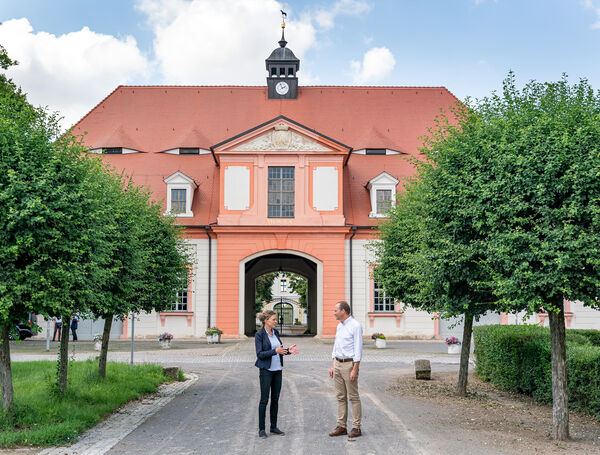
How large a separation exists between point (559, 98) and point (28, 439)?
9.32 m

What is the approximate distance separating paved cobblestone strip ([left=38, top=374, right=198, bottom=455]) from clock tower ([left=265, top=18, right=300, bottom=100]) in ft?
84.2

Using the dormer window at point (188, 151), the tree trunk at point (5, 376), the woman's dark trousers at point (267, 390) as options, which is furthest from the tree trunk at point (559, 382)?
the dormer window at point (188, 151)

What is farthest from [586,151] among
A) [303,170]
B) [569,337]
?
[303,170]

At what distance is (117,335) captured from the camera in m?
31.8

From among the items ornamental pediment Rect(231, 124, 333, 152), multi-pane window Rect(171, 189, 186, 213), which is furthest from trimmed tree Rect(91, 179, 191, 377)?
multi-pane window Rect(171, 189, 186, 213)

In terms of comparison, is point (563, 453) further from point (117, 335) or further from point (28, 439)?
point (117, 335)

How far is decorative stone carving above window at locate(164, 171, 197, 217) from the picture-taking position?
102ft

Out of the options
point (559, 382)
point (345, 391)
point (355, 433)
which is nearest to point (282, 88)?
point (345, 391)

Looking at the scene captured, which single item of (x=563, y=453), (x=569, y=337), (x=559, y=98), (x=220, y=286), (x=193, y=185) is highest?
(x=193, y=185)

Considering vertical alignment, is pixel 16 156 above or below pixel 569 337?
above

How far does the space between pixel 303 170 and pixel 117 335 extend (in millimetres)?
12843

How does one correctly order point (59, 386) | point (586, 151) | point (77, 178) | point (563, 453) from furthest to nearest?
point (59, 386) → point (77, 178) → point (586, 151) → point (563, 453)

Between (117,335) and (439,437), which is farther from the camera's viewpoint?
(117,335)

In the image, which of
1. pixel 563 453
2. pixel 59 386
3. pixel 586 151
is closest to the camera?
pixel 563 453
